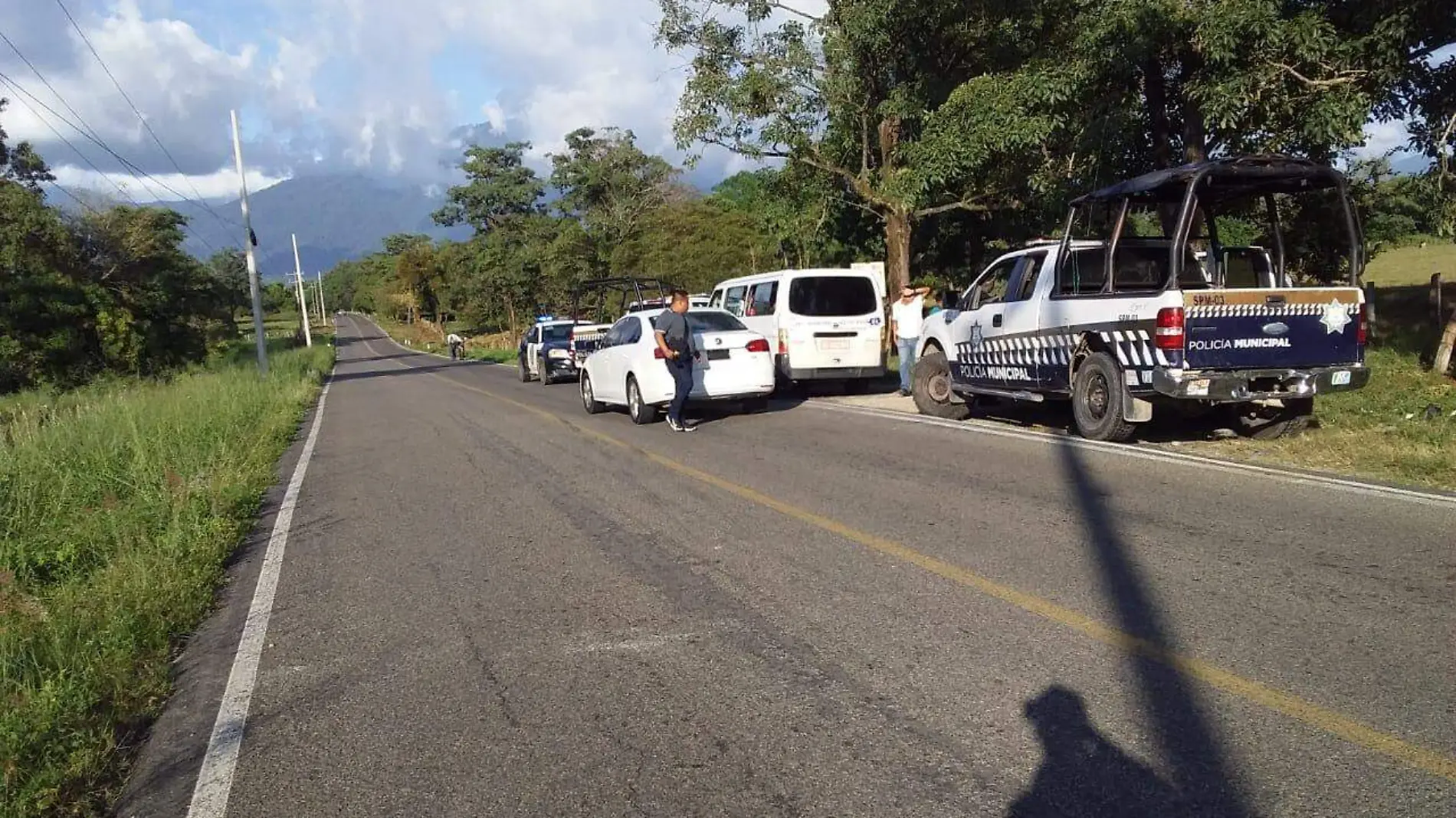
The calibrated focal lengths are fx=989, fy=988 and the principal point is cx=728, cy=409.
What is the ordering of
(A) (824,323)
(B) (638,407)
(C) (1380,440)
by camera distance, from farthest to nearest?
(A) (824,323)
(B) (638,407)
(C) (1380,440)

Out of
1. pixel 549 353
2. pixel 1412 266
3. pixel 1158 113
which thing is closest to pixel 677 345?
pixel 1158 113

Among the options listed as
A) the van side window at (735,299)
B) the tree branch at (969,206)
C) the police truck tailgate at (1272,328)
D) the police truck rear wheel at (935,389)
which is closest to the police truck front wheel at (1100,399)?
the police truck tailgate at (1272,328)

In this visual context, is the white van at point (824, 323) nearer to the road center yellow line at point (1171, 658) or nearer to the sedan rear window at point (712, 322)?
the sedan rear window at point (712, 322)

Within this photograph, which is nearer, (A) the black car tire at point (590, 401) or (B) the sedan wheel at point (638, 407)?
(B) the sedan wheel at point (638, 407)

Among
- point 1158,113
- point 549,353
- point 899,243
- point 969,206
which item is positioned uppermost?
point 1158,113

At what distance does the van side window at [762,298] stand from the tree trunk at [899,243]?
4941 millimetres

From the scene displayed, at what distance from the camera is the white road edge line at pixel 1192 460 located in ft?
22.1

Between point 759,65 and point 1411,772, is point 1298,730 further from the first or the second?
point 759,65

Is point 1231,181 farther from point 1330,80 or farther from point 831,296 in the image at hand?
point 831,296

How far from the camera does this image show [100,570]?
6715mm

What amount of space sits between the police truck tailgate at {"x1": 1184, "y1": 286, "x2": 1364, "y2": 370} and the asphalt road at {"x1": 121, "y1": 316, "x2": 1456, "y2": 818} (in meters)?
1.12

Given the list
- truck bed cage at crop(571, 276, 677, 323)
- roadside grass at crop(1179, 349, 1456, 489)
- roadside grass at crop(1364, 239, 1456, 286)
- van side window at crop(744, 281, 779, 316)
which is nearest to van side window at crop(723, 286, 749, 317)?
van side window at crop(744, 281, 779, 316)

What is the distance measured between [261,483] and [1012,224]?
721 inches

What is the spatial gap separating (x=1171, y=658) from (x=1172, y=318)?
4828 millimetres
